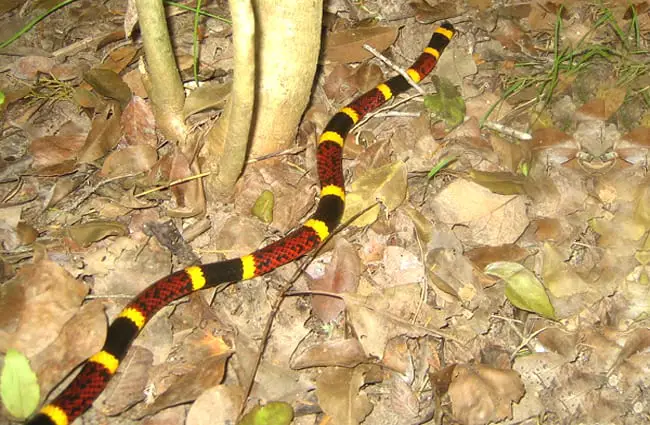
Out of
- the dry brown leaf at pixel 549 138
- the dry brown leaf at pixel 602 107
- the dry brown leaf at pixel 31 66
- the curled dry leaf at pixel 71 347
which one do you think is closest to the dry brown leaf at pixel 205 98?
the dry brown leaf at pixel 31 66

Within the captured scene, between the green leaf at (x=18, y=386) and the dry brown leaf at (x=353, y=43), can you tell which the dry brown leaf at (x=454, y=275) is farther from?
the green leaf at (x=18, y=386)

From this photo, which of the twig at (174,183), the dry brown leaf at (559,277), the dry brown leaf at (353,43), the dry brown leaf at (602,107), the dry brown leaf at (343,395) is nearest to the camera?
the dry brown leaf at (343,395)

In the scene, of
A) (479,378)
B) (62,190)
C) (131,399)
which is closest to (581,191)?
(479,378)

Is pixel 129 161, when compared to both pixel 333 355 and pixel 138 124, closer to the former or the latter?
pixel 138 124

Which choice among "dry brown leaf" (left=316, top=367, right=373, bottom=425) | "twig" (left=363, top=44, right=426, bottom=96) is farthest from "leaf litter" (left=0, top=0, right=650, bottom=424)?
"twig" (left=363, top=44, right=426, bottom=96)

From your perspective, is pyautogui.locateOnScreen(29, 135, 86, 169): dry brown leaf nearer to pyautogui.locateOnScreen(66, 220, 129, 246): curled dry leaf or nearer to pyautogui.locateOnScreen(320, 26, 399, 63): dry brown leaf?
pyautogui.locateOnScreen(66, 220, 129, 246): curled dry leaf

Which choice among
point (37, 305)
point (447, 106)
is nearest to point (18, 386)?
point (37, 305)
